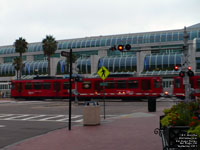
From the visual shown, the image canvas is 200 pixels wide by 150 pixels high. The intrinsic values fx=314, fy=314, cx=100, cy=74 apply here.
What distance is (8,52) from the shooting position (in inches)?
3755

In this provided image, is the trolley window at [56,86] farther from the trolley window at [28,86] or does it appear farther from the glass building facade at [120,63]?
the glass building facade at [120,63]

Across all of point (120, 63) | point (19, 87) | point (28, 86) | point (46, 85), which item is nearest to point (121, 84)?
point (46, 85)

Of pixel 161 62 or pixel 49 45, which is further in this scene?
pixel 49 45

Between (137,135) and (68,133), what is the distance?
289cm

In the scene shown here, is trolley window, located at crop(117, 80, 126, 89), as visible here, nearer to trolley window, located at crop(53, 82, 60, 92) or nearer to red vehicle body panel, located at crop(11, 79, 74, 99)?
red vehicle body panel, located at crop(11, 79, 74, 99)

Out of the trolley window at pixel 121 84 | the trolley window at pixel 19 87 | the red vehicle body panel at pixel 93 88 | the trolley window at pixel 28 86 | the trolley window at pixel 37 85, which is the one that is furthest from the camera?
the trolley window at pixel 19 87

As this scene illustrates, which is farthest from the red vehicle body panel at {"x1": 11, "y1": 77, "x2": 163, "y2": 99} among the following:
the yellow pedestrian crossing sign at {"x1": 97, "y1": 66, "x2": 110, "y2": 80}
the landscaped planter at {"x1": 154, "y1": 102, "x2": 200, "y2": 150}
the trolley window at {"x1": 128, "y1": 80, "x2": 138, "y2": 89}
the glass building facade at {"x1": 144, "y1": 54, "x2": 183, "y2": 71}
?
the glass building facade at {"x1": 144, "y1": 54, "x2": 183, "y2": 71}

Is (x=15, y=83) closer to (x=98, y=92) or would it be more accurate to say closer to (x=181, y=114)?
(x=98, y=92)

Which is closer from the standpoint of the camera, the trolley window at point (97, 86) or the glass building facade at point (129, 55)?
the trolley window at point (97, 86)

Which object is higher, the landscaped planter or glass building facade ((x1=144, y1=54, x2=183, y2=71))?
glass building facade ((x1=144, y1=54, x2=183, y2=71))

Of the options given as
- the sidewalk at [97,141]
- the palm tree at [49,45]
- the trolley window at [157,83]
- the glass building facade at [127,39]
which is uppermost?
the glass building facade at [127,39]

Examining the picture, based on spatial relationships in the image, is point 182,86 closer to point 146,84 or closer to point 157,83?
point 157,83

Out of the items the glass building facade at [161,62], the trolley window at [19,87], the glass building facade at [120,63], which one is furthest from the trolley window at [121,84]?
the glass building facade at [120,63]

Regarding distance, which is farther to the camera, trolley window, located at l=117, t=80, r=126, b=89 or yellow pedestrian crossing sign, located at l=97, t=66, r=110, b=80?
trolley window, located at l=117, t=80, r=126, b=89
